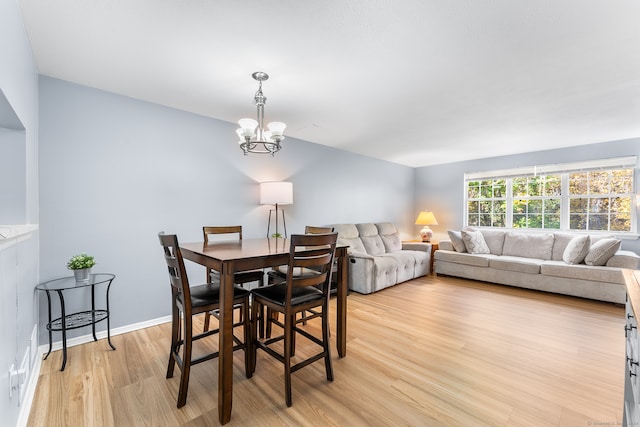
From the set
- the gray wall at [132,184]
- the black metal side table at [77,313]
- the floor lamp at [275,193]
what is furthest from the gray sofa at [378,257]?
the black metal side table at [77,313]

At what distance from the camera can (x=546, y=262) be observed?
13.9ft

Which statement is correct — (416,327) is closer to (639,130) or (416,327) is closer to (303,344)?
(303,344)

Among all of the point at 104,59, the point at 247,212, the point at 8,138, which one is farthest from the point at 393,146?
the point at 8,138

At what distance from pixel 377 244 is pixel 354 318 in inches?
88.4

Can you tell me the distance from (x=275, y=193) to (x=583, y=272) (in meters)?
4.20

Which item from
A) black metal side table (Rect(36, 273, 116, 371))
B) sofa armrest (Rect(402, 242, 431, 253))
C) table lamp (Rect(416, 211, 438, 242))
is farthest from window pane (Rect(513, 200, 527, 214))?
black metal side table (Rect(36, 273, 116, 371))

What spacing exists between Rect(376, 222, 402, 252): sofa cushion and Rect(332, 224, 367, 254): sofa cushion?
0.70 meters

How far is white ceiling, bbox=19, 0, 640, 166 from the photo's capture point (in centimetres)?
163

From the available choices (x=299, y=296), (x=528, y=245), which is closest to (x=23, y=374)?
(x=299, y=296)

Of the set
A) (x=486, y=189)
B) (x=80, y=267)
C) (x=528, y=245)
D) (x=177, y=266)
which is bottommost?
Result: (x=528, y=245)

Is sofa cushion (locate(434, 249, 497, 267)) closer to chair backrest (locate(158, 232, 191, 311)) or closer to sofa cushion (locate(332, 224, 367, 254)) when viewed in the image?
sofa cushion (locate(332, 224, 367, 254))

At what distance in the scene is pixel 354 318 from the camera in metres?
3.08

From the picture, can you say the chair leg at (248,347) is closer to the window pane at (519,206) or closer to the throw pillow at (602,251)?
the throw pillow at (602,251)

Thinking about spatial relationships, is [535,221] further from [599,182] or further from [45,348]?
[45,348]
